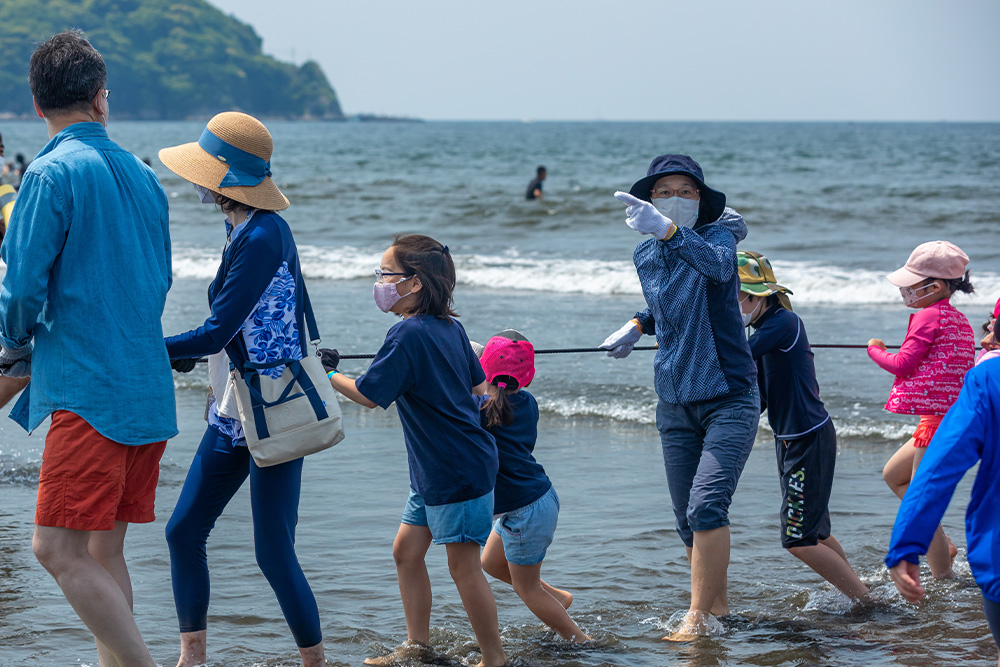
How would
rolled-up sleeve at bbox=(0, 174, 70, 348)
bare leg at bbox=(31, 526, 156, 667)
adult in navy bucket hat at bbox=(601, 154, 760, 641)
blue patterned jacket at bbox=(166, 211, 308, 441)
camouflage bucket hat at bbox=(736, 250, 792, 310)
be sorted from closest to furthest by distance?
rolled-up sleeve at bbox=(0, 174, 70, 348)
bare leg at bbox=(31, 526, 156, 667)
blue patterned jacket at bbox=(166, 211, 308, 441)
adult in navy bucket hat at bbox=(601, 154, 760, 641)
camouflage bucket hat at bbox=(736, 250, 792, 310)

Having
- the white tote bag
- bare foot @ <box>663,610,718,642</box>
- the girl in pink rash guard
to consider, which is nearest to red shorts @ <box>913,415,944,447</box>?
the girl in pink rash guard

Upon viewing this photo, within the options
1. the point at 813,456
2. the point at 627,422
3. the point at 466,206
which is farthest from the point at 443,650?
the point at 466,206

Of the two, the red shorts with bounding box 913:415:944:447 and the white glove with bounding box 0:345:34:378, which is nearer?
the white glove with bounding box 0:345:34:378

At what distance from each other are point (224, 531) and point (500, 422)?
2080 millimetres

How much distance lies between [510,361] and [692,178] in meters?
0.97

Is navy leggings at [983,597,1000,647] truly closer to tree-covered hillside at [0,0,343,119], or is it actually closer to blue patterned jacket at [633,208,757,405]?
blue patterned jacket at [633,208,757,405]

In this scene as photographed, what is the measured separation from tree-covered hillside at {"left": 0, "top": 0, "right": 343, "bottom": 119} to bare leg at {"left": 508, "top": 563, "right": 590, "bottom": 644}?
15504cm

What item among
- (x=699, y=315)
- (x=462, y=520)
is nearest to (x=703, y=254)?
(x=699, y=315)

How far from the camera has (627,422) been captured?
7.23 metres

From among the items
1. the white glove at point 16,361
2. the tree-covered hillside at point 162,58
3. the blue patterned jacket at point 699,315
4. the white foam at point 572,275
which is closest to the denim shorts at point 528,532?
the blue patterned jacket at point 699,315

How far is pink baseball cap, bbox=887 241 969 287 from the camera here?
410 cm

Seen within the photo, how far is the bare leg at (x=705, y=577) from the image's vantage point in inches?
144

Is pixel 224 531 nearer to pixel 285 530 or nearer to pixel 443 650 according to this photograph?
pixel 443 650

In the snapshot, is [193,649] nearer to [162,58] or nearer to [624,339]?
[624,339]
